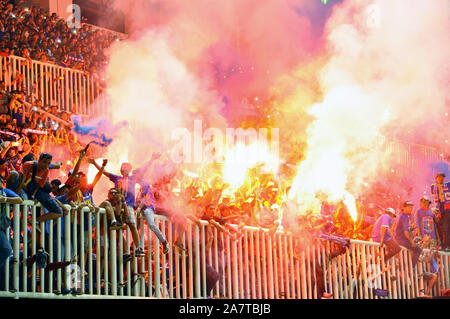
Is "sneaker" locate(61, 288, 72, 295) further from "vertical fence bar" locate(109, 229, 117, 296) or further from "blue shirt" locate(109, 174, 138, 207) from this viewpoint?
"blue shirt" locate(109, 174, 138, 207)

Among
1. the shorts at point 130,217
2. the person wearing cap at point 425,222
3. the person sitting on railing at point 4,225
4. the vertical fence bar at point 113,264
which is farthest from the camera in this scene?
the person wearing cap at point 425,222

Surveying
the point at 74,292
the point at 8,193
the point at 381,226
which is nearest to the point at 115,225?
the point at 74,292

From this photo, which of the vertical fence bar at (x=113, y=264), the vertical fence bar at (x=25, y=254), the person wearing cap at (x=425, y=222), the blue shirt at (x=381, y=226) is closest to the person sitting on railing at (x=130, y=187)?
the vertical fence bar at (x=113, y=264)

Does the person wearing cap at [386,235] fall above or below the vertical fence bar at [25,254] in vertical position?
above

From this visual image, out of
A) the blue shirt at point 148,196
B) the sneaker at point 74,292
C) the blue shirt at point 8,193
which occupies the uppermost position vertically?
the blue shirt at point 148,196

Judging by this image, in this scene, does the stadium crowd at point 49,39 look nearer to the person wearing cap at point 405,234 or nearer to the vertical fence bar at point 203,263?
the vertical fence bar at point 203,263

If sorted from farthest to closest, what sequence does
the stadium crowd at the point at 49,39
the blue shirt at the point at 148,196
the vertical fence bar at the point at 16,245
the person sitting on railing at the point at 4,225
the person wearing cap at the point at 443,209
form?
the stadium crowd at the point at 49,39, the person wearing cap at the point at 443,209, the blue shirt at the point at 148,196, the vertical fence bar at the point at 16,245, the person sitting on railing at the point at 4,225

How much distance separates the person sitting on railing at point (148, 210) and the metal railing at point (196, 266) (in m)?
0.07

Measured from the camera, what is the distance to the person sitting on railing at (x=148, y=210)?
8648 millimetres

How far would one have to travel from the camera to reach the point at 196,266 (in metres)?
9.10

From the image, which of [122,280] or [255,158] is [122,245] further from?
[255,158]

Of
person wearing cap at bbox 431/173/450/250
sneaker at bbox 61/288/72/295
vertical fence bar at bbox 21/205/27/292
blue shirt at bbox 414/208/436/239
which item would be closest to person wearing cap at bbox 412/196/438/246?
blue shirt at bbox 414/208/436/239

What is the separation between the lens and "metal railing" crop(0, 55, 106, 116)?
42.8 feet

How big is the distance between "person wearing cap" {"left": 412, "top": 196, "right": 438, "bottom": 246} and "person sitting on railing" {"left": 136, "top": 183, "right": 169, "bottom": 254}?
17.0 ft
